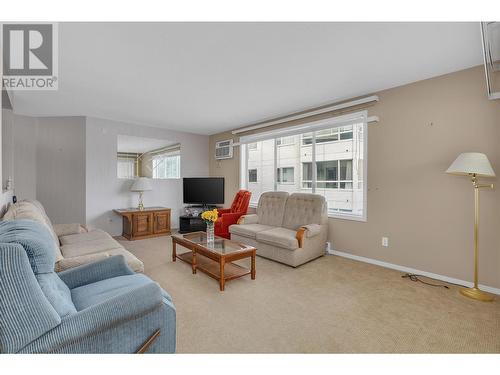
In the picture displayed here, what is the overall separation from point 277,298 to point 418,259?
6.48ft

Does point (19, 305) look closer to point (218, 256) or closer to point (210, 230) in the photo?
point (218, 256)

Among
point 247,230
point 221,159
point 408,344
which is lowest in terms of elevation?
point 408,344

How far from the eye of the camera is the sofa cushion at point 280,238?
323 centimetres

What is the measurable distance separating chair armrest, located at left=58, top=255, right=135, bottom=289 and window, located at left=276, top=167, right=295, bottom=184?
135 inches

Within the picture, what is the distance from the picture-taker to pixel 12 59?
2.36 meters

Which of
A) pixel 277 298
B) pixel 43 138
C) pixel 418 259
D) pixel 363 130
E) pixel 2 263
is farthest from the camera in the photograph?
pixel 43 138

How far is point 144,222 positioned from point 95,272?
10.6ft

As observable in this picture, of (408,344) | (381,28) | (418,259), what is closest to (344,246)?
(418,259)

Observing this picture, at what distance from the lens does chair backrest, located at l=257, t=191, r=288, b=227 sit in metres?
4.19

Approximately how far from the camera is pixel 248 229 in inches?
154

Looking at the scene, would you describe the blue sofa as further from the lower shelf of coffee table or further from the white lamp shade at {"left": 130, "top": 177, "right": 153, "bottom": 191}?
the white lamp shade at {"left": 130, "top": 177, "right": 153, "bottom": 191}

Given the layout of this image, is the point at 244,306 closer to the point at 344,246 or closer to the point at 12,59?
the point at 344,246

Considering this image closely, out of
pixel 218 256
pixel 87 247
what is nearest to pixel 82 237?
pixel 87 247

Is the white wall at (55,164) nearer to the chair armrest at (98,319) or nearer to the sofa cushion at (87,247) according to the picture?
the sofa cushion at (87,247)
